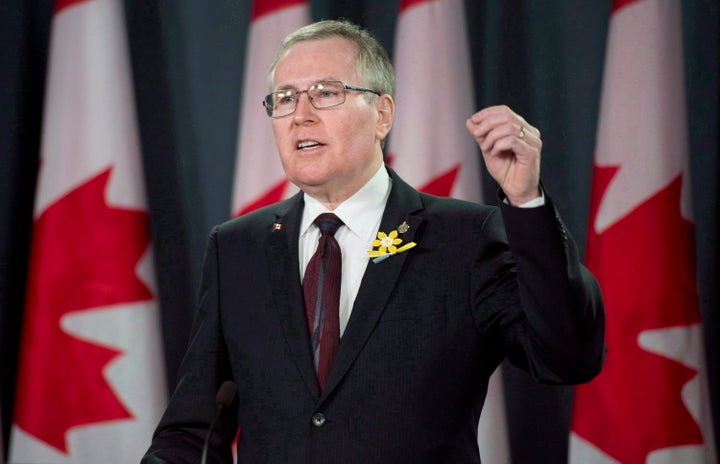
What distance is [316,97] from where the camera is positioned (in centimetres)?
189

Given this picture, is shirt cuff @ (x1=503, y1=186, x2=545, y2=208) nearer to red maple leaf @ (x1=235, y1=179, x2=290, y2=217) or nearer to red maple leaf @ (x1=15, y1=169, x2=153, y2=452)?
red maple leaf @ (x1=235, y1=179, x2=290, y2=217)

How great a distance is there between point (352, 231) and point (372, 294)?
0.66 feet

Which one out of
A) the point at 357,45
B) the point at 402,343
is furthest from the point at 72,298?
the point at 402,343

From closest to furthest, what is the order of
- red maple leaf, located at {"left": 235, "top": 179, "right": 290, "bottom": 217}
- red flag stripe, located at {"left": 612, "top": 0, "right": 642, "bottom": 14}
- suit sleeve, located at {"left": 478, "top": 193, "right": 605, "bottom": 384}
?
1. suit sleeve, located at {"left": 478, "top": 193, "right": 605, "bottom": 384}
2. red flag stripe, located at {"left": 612, "top": 0, "right": 642, "bottom": 14}
3. red maple leaf, located at {"left": 235, "top": 179, "right": 290, "bottom": 217}

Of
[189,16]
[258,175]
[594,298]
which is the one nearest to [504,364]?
[258,175]

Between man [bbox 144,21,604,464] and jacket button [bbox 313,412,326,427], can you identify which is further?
jacket button [bbox 313,412,326,427]

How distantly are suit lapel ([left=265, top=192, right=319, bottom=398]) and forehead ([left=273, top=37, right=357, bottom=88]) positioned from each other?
27 centimetres

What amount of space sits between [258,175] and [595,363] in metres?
1.59

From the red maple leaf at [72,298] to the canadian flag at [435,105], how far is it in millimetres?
949

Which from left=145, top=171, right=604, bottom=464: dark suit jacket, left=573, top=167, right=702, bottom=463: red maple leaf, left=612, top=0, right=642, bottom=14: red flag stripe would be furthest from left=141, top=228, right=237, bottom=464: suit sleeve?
left=612, top=0, right=642, bottom=14: red flag stripe

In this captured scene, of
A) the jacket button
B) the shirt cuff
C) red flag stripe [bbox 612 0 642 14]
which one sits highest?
red flag stripe [bbox 612 0 642 14]

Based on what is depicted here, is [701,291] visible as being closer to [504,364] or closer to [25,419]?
[504,364]

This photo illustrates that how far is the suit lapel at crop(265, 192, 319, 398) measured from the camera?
170 cm

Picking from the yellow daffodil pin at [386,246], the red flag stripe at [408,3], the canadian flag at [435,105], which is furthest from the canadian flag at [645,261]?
the yellow daffodil pin at [386,246]
